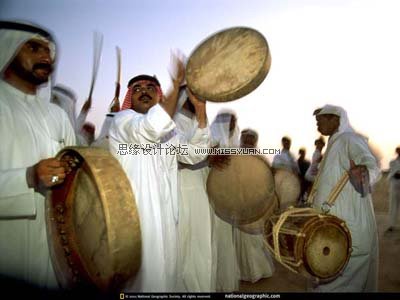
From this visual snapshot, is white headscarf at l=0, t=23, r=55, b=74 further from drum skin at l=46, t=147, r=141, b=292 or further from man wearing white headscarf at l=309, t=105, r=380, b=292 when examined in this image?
man wearing white headscarf at l=309, t=105, r=380, b=292

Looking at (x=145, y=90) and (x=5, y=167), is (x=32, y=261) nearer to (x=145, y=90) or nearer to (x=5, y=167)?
(x=5, y=167)

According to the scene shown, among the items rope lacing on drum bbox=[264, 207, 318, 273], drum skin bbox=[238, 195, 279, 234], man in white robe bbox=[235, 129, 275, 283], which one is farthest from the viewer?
man in white robe bbox=[235, 129, 275, 283]

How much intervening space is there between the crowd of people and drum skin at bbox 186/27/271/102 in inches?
5.2

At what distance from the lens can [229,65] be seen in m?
2.50

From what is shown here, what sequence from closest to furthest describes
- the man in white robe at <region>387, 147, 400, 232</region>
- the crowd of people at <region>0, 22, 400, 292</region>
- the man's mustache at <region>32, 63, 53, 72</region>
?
the crowd of people at <region>0, 22, 400, 292</region> < the man's mustache at <region>32, 63, 53, 72</region> < the man in white robe at <region>387, 147, 400, 232</region>

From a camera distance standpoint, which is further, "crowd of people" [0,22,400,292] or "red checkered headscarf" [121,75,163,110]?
"red checkered headscarf" [121,75,163,110]

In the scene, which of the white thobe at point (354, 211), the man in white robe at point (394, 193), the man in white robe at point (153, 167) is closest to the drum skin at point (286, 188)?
the white thobe at point (354, 211)

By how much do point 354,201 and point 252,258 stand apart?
1.49 m

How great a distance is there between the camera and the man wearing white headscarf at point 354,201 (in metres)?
2.98

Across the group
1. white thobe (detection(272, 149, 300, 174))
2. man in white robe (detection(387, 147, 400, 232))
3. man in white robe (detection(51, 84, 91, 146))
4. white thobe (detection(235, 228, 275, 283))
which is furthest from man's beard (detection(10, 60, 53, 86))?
man in white robe (detection(387, 147, 400, 232))

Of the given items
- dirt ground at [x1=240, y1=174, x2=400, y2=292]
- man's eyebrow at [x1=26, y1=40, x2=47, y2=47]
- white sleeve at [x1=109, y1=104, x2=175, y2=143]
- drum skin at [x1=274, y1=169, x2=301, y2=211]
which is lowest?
dirt ground at [x1=240, y1=174, x2=400, y2=292]

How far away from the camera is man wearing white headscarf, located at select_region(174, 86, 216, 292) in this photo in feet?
9.65

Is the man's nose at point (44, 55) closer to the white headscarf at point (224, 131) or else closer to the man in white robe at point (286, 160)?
the white headscarf at point (224, 131)

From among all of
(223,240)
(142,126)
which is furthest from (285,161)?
(142,126)
